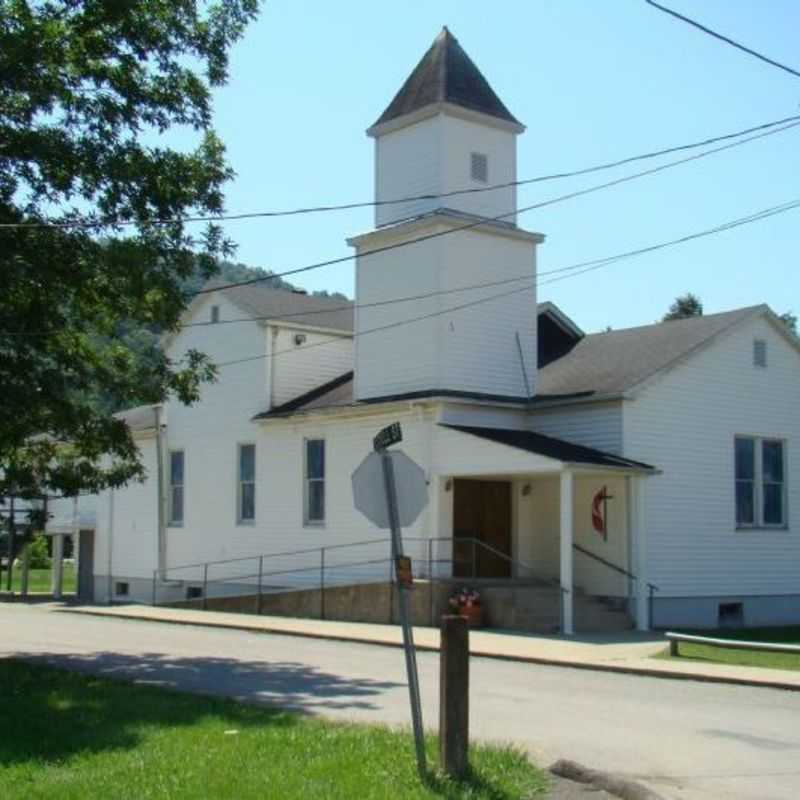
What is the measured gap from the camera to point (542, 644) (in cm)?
2120

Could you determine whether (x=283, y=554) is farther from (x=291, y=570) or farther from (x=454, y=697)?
(x=454, y=697)

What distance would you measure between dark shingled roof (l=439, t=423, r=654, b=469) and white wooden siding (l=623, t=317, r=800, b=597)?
93 centimetres

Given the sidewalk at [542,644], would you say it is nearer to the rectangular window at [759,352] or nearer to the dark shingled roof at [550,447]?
the dark shingled roof at [550,447]

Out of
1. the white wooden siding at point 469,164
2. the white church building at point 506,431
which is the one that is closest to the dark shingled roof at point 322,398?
the white church building at point 506,431

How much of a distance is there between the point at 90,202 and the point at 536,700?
9968mm

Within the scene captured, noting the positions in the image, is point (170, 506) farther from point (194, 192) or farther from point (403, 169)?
point (194, 192)

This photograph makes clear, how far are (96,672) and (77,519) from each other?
2354cm

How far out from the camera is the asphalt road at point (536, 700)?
10.3m

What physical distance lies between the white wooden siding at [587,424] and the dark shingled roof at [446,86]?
708cm

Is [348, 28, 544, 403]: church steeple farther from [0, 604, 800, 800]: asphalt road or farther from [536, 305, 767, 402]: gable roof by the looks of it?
[0, 604, 800, 800]: asphalt road

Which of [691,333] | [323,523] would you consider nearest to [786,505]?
[691,333]

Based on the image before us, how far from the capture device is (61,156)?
18.1m

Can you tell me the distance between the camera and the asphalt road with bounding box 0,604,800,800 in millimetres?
10289

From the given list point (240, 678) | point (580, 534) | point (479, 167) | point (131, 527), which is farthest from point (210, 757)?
point (131, 527)
